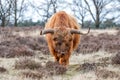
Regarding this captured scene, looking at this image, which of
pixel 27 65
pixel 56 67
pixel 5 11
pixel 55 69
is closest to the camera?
pixel 55 69

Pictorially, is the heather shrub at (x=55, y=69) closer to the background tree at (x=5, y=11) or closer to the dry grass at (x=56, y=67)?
the dry grass at (x=56, y=67)

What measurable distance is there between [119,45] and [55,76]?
8.08 m

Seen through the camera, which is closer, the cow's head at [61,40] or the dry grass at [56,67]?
the dry grass at [56,67]

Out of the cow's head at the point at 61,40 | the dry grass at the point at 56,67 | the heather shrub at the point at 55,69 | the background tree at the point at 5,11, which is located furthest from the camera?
the background tree at the point at 5,11

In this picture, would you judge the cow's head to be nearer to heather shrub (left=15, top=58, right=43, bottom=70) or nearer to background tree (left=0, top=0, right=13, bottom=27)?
heather shrub (left=15, top=58, right=43, bottom=70)

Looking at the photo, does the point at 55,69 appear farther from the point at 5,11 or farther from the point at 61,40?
the point at 5,11

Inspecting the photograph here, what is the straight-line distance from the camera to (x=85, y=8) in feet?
183

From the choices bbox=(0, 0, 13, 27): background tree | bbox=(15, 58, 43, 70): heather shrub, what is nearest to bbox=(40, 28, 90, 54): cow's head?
bbox=(15, 58, 43, 70): heather shrub

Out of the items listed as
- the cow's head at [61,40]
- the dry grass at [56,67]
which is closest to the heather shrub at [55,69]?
the dry grass at [56,67]

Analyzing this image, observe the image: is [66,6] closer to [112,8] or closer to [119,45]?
[112,8]

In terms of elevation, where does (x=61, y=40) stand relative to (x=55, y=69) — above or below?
above

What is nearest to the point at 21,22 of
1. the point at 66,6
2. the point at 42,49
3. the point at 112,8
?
the point at 66,6

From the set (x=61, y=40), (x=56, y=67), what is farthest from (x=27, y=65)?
(x=61, y=40)

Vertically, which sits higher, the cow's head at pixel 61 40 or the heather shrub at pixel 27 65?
the cow's head at pixel 61 40
